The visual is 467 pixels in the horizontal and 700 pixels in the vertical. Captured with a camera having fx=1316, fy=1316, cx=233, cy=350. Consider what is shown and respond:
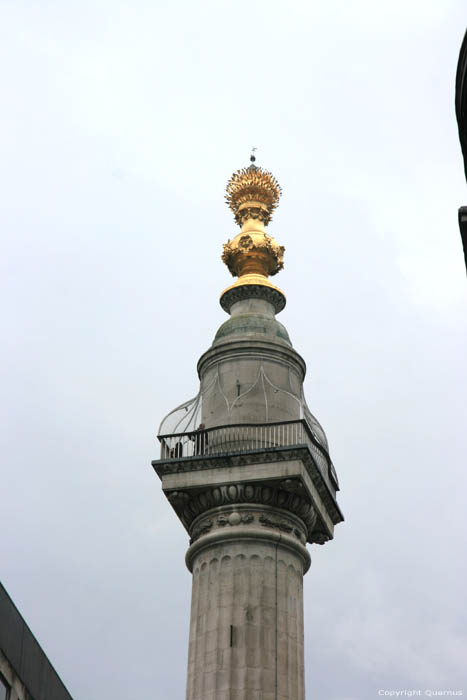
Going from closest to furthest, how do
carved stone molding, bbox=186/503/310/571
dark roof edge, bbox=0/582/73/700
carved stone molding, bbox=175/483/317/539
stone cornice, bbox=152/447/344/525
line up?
dark roof edge, bbox=0/582/73/700 → carved stone molding, bbox=186/503/310/571 → carved stone molding, bbox=175/483/317/539 → stone cornice, bbox=152/447/344/525

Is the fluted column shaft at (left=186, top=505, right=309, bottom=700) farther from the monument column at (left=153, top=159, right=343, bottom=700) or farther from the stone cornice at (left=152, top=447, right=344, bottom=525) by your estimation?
the stone cornice at (left=152, top=447, right=344, bottom=525)

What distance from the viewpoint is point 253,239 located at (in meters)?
44.6

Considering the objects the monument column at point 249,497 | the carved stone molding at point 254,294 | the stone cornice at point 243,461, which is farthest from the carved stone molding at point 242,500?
the carved stone molding at point 254,294

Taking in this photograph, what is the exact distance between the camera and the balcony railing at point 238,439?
3856 cm

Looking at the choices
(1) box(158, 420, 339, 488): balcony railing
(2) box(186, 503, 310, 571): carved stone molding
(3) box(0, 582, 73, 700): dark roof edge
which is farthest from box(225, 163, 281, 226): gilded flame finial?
(3) box(0, 582, 73, 700): dark roof edge

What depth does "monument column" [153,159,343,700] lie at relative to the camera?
35281 mm

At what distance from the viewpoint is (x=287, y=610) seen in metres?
36.2

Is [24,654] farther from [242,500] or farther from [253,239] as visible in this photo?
[253,239]

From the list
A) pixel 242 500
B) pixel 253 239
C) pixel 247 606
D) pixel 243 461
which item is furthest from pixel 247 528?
pixel 253 239

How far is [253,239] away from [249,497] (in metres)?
10.7

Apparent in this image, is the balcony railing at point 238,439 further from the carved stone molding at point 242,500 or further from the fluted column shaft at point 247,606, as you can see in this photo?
the fluted column shaft at point 247,606

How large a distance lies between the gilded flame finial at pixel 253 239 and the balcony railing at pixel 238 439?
20.3 feet

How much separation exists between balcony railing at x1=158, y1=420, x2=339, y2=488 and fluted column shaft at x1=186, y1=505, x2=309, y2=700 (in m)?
2.07

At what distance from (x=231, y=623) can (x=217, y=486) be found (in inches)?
162
